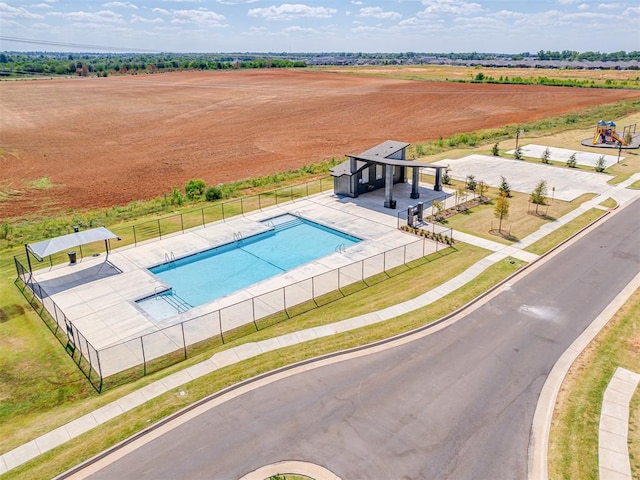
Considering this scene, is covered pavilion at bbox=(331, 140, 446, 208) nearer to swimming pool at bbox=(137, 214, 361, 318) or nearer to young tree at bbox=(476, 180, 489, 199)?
young tree at bbox=(476, 180, 489, 199)

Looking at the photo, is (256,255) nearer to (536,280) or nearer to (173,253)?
(173,253)

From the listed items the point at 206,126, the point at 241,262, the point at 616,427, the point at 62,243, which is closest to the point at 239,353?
the point at 241,262

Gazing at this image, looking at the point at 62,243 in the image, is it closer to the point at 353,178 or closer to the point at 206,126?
the point at 353,178

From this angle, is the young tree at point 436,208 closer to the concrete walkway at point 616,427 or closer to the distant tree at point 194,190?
the concrete walkway at point 616,427

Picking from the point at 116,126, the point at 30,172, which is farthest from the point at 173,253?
the point at 116,126

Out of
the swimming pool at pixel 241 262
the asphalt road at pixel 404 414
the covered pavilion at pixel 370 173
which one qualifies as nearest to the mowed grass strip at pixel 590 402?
the asphalt road at pixel 404 414
